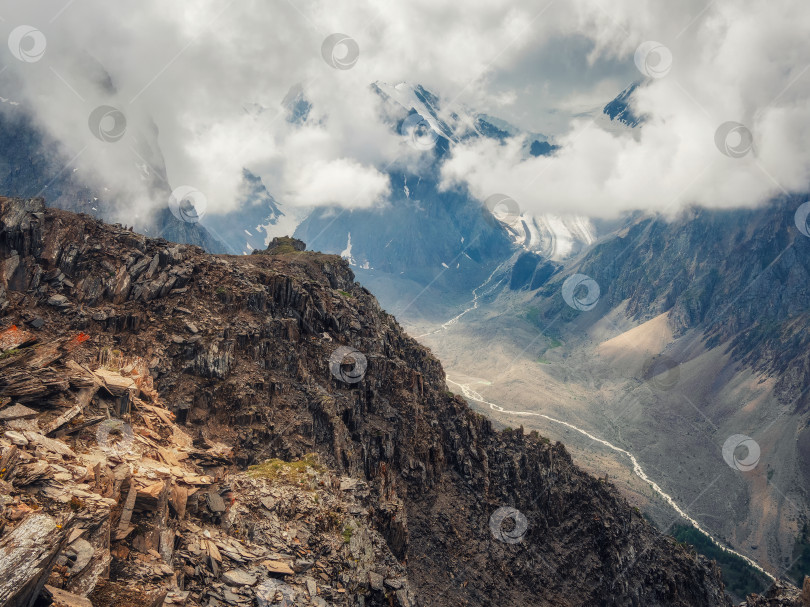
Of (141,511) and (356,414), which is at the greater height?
(356,414)

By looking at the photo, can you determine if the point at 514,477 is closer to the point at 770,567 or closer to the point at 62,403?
the point at 62,403

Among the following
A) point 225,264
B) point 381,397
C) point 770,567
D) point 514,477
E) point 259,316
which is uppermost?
point 225,264

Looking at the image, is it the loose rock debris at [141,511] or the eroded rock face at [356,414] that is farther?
the eroded rock face at [356,414]

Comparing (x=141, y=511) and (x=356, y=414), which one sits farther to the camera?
(x=356, y=414)

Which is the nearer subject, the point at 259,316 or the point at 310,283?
the point at 259,316

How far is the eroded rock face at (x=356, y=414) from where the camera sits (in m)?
50.9

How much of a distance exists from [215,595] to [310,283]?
54415mm

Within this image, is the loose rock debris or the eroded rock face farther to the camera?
the eroded rock face

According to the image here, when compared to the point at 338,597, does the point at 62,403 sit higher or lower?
higher

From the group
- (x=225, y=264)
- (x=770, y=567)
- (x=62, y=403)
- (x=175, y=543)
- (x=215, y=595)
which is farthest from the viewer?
(x=770, y=567)

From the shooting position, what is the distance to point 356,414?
68312 mm

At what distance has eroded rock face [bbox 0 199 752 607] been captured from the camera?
50938 mm

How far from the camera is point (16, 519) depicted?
21500 mm

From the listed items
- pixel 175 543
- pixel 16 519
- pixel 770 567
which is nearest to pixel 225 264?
pixel 175 543
